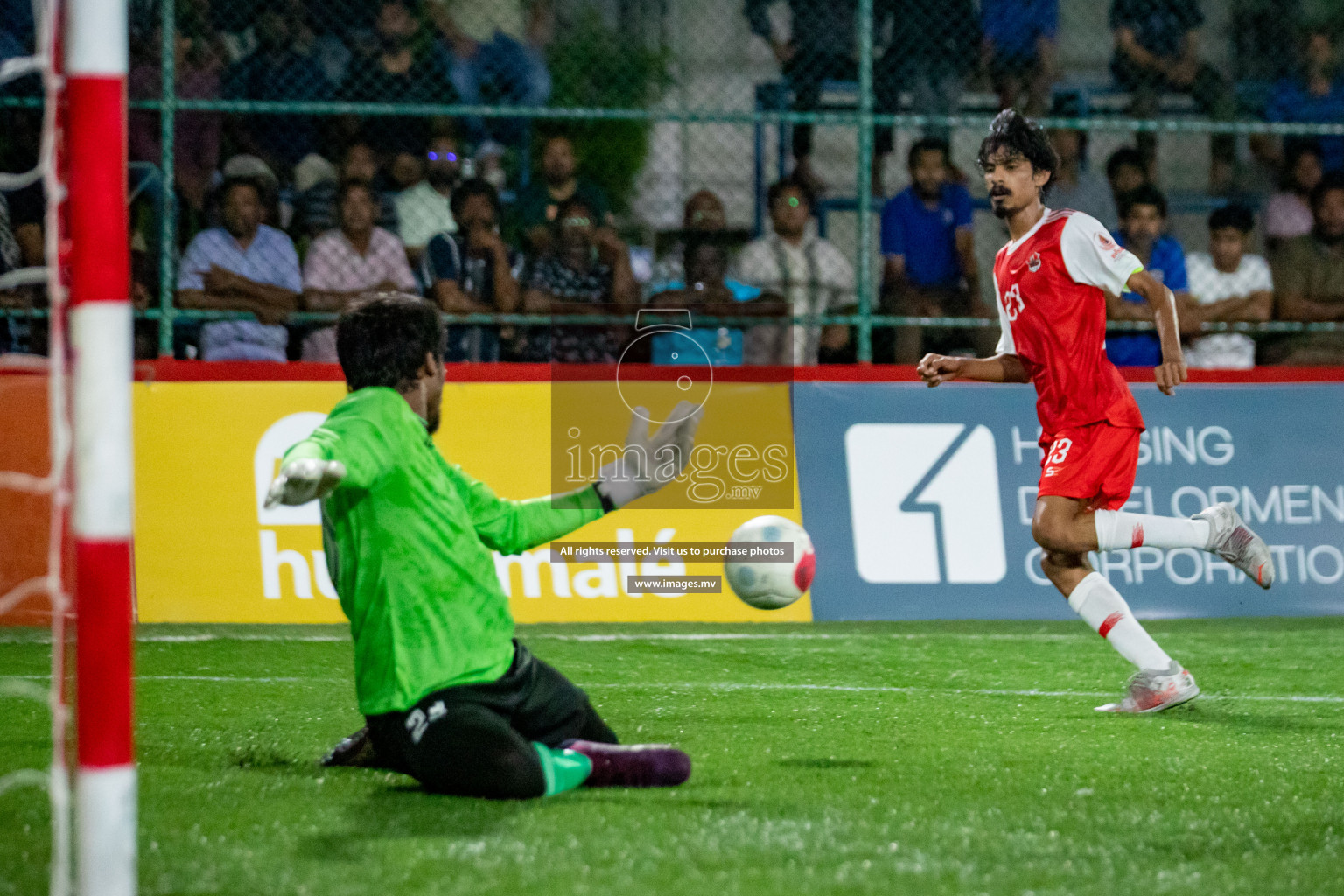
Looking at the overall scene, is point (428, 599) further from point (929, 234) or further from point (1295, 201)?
point (1295, 201)

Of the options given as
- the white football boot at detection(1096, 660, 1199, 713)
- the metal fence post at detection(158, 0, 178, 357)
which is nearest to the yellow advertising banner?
the metal fence post at detection(158, 0, 178, 357)

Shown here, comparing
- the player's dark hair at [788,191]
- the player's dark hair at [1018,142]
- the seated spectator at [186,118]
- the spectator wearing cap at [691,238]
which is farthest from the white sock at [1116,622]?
the seated spectator at [186,118]

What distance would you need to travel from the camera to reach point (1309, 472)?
792 centimetres

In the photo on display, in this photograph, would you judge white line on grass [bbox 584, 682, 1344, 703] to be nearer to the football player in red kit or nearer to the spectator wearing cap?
Answer: the football player in red kit

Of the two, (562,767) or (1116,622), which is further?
(1116,622)

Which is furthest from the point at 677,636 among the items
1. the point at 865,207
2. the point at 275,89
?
the point at 275,89

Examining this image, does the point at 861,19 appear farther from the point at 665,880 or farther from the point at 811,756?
the point at 665,880

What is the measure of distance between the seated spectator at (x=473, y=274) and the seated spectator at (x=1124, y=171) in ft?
12.5

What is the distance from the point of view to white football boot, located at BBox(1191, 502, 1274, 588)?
5621mm

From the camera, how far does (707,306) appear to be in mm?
8469

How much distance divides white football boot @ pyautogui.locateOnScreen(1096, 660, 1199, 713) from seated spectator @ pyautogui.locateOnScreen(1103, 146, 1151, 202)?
17.0 feet

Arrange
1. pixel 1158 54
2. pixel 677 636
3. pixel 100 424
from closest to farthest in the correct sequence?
pixel 100 424 → pixel 677 636 → pixel 1158 54

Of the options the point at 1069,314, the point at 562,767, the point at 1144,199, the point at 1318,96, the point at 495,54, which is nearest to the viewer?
the point at 562,767

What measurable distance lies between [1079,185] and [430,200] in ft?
13.3
